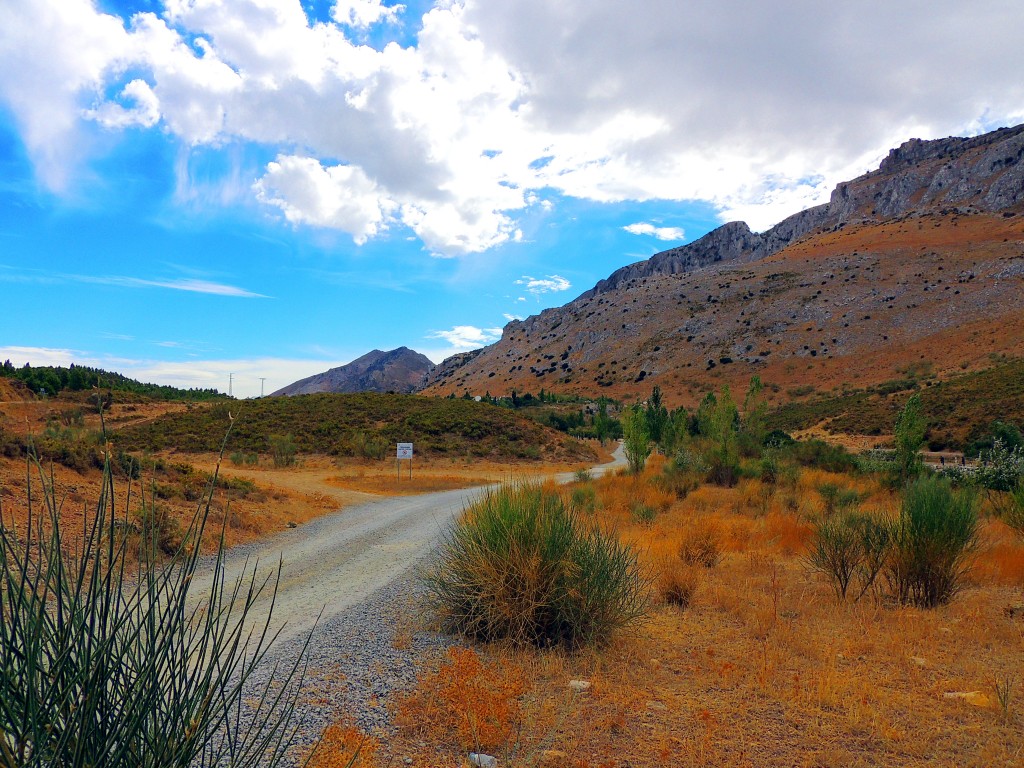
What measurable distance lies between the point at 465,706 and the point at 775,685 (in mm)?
2615

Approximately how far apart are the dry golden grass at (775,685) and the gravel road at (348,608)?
58cm

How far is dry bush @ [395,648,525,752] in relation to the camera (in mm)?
4008

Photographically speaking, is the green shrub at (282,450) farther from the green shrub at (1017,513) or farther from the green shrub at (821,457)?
the green shrub at (1017,513)

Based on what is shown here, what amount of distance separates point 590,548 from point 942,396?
41475 mm

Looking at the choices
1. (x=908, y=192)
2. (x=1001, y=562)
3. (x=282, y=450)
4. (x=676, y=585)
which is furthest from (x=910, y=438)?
(x=908, y=192)

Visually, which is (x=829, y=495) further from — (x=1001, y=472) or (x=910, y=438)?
(x=1001, y=472)

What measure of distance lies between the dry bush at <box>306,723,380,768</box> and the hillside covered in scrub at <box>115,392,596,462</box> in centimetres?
2959

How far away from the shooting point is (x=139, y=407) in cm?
4997

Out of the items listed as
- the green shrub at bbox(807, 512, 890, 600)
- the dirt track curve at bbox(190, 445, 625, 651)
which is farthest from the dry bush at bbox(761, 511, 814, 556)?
the dirt track curve at bbox(190, 445, 625, 651)

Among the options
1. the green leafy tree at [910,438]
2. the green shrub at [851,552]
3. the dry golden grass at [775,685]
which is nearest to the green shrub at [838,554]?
the green shrub at [851,552]

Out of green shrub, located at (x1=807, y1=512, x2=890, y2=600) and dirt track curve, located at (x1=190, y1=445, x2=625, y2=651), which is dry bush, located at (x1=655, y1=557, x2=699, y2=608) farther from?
dirt track curve, located at (x1=190, y1=445, x2=625, y2=651)

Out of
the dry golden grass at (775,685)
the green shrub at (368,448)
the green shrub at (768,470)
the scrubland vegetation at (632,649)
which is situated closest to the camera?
the scrubland vegetation at (632,649)

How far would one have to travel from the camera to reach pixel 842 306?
80.2 metres

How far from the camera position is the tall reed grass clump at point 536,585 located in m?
5.81
